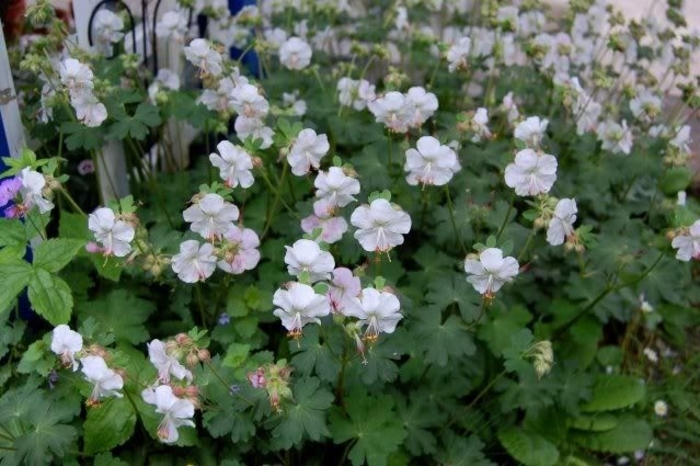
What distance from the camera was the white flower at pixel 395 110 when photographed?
7.83ft

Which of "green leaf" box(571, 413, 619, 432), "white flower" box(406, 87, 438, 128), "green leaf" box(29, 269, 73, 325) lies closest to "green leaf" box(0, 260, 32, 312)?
"green leaf" box(29, 269, 73, 325)

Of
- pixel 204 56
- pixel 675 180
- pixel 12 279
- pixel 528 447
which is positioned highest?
pixel 204 56

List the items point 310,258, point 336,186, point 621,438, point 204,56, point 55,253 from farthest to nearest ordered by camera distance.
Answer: point 621,438
point 204,56
point 55,253
point 336,186
point 310,258

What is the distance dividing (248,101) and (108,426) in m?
0.93

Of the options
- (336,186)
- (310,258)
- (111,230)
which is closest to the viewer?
(310,258)

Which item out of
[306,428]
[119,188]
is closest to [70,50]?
[119,188]

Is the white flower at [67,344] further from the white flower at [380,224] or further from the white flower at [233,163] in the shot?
the white flower at [380,224]

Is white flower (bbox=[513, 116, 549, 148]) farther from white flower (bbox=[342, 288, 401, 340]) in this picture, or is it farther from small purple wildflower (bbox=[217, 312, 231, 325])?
small purple wildflower (bbox=[217, 312, 231, 325])

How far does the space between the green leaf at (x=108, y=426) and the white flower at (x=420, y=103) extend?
1090 millimetres

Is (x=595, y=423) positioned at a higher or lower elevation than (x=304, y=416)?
lower

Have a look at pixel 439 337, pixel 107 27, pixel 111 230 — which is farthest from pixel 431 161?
pixel 107 27

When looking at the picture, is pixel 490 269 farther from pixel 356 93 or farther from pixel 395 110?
pixel 356 93

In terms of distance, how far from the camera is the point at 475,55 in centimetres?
347

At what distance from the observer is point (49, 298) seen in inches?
87.8
